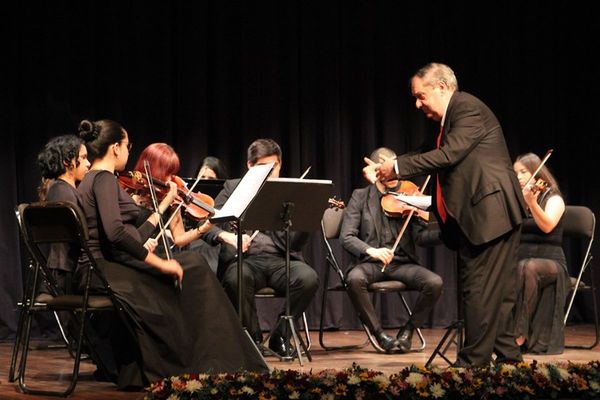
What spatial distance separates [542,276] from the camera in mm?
5375

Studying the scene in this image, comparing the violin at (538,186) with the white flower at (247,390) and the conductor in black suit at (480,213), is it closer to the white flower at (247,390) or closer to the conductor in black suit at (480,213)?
the conductor in black suit at (480,213)

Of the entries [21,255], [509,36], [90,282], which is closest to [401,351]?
[90,282]

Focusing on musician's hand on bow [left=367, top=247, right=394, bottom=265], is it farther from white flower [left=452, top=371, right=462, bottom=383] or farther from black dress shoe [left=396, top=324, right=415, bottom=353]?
white flower [left=452, top=371, right=462, bottom=383]

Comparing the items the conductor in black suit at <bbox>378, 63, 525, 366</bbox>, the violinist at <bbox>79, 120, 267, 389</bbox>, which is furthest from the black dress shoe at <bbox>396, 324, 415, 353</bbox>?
the violinist at <bbox>79, 120, 267, 389</bbox>

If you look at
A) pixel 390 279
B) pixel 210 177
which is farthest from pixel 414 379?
pixel 210 177

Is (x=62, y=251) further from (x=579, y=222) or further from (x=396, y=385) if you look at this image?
(x=579, y=222)

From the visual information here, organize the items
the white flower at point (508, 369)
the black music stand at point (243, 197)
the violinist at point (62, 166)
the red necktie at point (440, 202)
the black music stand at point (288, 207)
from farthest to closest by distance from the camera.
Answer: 1. the black music stand at point (288, 207)
2. the violinist at point (62, 166)
3. the black music stand at point (243, 197)
4. the red necktie at point (440, 202)
5. the white flower at point (508, 369)

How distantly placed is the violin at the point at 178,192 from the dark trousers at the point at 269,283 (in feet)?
1.23

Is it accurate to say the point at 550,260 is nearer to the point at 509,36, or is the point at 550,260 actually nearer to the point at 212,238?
the point at 212,238

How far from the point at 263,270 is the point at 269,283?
0.08 m

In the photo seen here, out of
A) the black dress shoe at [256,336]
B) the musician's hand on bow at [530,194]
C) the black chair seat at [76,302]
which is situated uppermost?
the musician's hand on bow at [530,194]

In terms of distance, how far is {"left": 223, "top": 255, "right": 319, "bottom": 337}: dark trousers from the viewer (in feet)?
16.8

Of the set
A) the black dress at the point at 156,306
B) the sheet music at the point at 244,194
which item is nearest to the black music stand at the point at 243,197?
the sheet music at the point at 244,194

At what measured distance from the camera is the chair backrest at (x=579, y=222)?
18.6 feet
